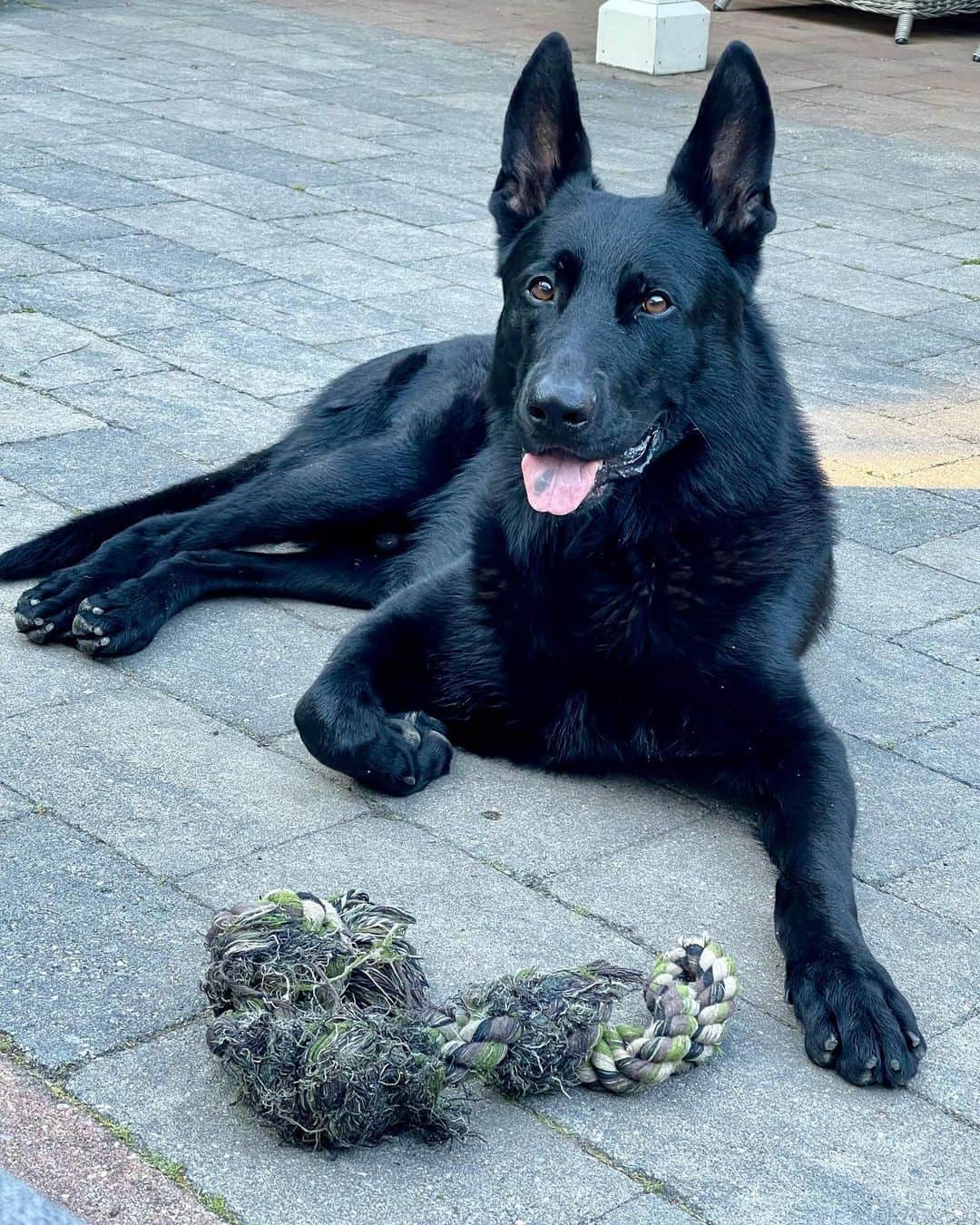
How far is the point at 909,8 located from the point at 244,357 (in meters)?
9.08

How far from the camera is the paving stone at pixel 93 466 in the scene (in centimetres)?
473

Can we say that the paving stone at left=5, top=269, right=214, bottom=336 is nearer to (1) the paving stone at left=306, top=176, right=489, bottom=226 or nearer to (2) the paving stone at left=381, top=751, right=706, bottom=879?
(1) the paving stone at left=306, top=176, right=489, bottom=226

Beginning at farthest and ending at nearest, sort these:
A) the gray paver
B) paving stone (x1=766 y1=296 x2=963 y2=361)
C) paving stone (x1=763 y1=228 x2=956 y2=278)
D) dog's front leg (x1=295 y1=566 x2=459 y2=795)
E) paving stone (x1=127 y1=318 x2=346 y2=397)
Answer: paving stone (x1=763 y1=228 x2=956 y2=278)
the gray paver
paving stone (x1=766 y1=296 x2=963 y2=361)
paving stone (x1=127 y1=318 x2=346 y2=397)
dog's front leg (x1=295 y1=566 x2=459 y2=795)

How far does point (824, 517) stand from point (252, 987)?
175 centimetres

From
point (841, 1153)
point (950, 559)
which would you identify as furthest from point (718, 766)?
point (950, 559)

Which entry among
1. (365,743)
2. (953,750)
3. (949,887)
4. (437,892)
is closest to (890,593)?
(953,750)

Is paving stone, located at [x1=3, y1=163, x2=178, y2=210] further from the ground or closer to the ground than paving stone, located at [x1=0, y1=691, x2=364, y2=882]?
→ further from the ground

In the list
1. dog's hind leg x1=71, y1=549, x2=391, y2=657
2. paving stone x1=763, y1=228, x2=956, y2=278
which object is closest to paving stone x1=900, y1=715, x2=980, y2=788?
dog's hind leg x1=71, y1=549, x2=391, y2=657

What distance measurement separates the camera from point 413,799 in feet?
10.9

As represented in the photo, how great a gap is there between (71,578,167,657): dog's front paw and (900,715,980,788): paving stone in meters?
1.76

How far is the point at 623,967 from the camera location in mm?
2762

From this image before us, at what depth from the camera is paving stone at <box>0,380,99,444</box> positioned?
16.8ft

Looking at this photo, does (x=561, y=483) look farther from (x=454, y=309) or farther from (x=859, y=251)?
(x=859, y=251)

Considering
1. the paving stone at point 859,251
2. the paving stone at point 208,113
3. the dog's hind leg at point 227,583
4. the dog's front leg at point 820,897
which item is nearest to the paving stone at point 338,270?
the paving stone at point 859,251
